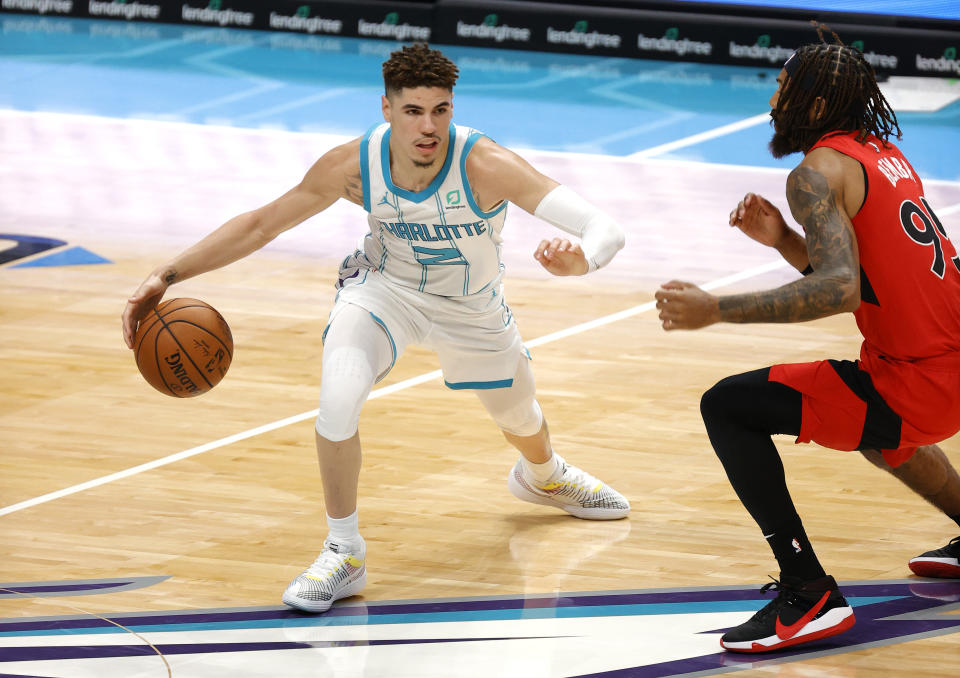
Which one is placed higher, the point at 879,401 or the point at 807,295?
the point at 807,295

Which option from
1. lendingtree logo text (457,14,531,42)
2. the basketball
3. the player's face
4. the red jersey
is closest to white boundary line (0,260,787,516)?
the basketball

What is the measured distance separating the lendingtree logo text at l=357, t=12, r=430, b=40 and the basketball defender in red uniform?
39.6ft

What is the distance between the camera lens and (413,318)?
206 inches

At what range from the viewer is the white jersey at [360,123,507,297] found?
5020 mm

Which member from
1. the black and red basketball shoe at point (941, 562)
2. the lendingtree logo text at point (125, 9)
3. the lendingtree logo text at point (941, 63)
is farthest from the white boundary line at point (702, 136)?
the black and red basketball shoe at point (941, 562)

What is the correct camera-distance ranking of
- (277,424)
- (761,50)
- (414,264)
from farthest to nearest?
1. (761,50)
2. (277,424)
3. (414,264)

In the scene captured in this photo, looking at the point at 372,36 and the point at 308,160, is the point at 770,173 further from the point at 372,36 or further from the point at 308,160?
the point at 372,36

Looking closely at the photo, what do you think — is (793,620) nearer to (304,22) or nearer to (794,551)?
(794,551)

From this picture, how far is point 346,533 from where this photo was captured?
4.90 m

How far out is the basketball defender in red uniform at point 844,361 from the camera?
4.30 metres

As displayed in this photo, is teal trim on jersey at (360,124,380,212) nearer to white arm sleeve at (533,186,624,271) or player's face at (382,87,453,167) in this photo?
player's face at (382,87,453,167)

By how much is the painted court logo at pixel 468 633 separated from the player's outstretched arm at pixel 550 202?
112cm

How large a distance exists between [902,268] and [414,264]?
5.67 feet

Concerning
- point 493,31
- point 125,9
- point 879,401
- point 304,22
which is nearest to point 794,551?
point 879,401
